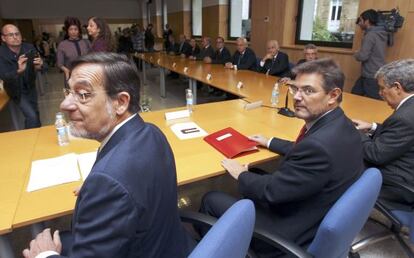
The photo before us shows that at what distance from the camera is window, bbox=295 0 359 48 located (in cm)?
458

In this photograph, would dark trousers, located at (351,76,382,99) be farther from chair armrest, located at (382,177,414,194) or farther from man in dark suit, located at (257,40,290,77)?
chair armrest, located at (382,177,414,194)

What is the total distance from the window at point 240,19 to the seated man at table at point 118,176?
6488mm

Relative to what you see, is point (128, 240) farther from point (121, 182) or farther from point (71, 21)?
point (71, 21)

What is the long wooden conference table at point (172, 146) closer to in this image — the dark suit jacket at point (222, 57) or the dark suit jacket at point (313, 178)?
the dark suit jacket at point (313, 178)

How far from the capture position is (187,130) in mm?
1948

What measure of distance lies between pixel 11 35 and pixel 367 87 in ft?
14.5

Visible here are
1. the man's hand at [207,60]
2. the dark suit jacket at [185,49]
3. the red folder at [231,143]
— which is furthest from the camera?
the dark suit jacket at [185,49]

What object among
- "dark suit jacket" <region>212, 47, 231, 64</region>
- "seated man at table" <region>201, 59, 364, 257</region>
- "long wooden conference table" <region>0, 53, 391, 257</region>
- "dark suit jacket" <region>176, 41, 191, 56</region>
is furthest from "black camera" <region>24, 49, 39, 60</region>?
"dark suit jacket" <region>176, 41, 191, 56</region>

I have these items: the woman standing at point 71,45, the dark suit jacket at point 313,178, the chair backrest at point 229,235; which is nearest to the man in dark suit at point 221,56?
the woman standing at point 71,45

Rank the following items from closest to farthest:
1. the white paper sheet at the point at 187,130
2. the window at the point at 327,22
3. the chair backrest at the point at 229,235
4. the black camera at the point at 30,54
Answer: the chair backrest at the point at 229,235
the white paper sheet at the point at 187,130
the black camera at the point at 30,54
the window at the point at 327,22

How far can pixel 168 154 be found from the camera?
2.98 ft

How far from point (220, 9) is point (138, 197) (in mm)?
7853

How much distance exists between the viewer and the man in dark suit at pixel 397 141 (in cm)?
153

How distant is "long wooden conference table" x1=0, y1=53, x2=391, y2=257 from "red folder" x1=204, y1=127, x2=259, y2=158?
0.04 meters
